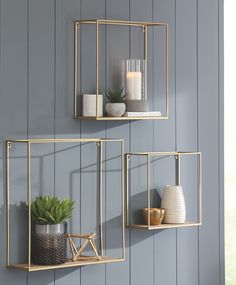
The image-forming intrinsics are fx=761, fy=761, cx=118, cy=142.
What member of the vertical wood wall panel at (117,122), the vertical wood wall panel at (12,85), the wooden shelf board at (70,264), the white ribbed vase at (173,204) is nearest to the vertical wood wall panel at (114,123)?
the vertical wood wall panel at (117,122)

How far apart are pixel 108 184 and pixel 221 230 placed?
665 mm

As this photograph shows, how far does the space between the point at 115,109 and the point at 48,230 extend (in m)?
0.55

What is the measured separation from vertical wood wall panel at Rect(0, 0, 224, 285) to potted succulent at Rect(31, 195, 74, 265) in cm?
11

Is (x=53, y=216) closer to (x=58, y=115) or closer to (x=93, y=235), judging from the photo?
(x=93, y=235)

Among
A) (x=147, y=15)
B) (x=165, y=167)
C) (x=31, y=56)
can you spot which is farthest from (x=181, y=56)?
(x=31, y=56)

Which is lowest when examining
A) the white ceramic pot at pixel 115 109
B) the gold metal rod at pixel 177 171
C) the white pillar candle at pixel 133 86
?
the gold metal rod at pixel 177 171

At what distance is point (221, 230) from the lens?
3.49m

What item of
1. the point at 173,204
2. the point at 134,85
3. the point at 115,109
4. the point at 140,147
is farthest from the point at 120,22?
the point at 173,204

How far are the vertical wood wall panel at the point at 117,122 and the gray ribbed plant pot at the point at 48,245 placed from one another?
12 cm

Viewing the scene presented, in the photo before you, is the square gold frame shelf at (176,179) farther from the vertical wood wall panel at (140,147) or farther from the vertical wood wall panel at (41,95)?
the vertical wood wall panel at (41,95)

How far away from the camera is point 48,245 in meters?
2.86

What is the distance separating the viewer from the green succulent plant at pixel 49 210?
2.87 m

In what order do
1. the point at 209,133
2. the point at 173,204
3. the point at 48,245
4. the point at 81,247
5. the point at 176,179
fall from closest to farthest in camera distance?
the point at 48,245
the point at 81,247
the point at 173,204
the point at 176,179
the point at 209,133

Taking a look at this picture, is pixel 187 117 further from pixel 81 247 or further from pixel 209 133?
pixel 81 247
